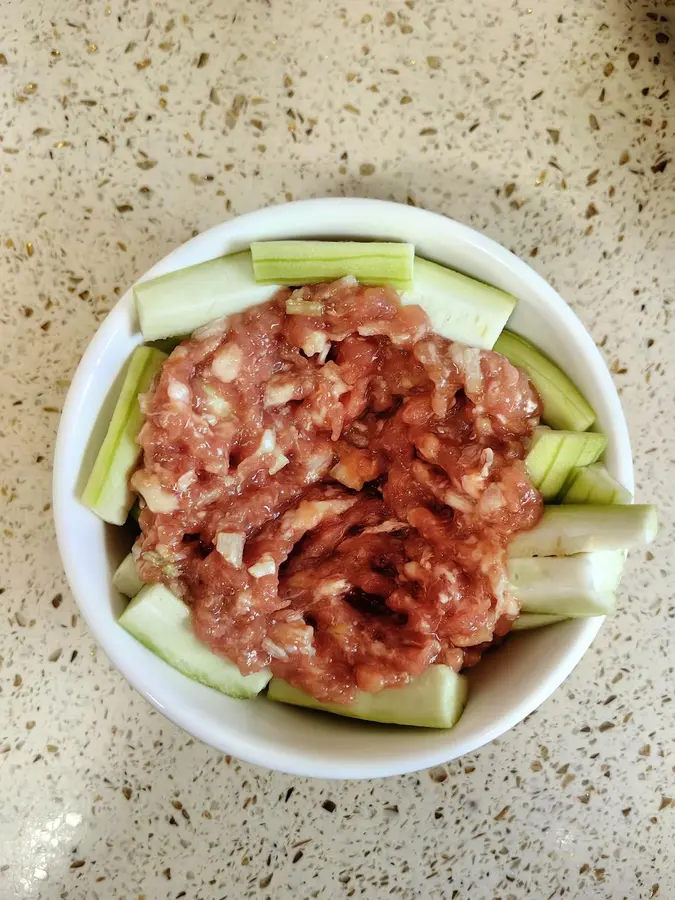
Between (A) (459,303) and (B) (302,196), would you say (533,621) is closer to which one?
(A) (459,303)

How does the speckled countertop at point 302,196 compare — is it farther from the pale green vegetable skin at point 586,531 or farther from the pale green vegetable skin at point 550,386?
the pale green vegetable skin at point 586,531

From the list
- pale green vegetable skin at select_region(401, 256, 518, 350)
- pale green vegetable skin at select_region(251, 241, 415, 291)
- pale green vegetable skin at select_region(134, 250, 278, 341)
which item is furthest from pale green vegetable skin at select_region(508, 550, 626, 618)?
pale green vegetable skin at select_region(134, 250, 278, 341)

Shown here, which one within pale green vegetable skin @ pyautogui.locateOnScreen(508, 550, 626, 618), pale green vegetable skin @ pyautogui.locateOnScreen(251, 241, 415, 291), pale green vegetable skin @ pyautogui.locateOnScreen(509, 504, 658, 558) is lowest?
pale green vegetable skin @ pyautogui.locateOnScreen(508, 550, 626, 618)

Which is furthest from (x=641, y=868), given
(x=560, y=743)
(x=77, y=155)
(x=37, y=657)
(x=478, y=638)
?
(x=77, y=155)

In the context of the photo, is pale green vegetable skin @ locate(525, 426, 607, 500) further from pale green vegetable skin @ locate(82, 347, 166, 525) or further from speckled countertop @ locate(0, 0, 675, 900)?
pale green vegetable skin @ locate(82, 347, 166, 525)

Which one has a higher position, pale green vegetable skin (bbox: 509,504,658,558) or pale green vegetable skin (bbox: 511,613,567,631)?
pale green vegetable skin (bbox: 509,504,658,558)

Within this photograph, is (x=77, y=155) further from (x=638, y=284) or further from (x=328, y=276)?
(x=638, y=284)

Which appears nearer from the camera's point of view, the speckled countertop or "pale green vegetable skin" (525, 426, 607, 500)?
"pale green vegetable skin" (525, 426, 607, 500)
